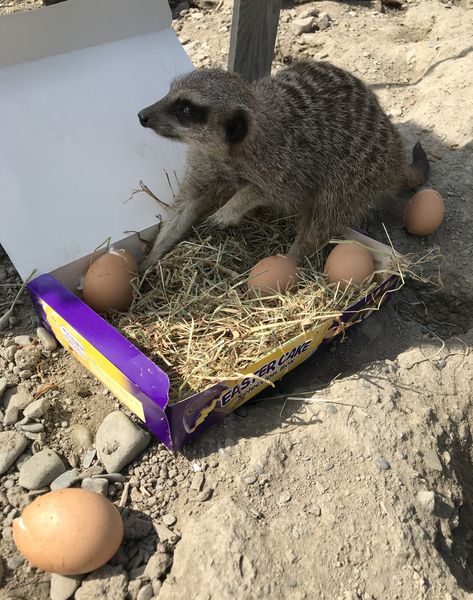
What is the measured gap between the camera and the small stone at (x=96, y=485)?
1.50 metres

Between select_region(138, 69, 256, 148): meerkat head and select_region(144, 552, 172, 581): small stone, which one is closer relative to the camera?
select_region(144, 552, 172, 581): small stone

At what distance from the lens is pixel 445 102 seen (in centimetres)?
301

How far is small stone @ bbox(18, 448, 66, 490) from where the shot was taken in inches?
59.7

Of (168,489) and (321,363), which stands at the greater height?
(168,489)

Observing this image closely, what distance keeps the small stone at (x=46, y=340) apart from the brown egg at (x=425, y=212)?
5.18 feet

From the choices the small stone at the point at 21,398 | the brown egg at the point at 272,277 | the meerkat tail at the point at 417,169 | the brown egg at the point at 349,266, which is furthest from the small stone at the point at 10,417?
the meerkat tail at the point at 417,169

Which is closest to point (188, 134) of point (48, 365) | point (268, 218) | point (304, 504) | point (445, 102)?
point (268, 218)

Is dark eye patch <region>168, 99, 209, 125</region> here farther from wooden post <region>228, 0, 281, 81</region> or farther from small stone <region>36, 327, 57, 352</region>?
small stone <region>36, 327, 57, 352</region>

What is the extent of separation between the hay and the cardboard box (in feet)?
0.23

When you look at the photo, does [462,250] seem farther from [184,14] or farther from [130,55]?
[184,14]

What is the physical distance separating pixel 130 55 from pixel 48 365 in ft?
4.73

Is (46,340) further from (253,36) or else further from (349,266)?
(253,36)

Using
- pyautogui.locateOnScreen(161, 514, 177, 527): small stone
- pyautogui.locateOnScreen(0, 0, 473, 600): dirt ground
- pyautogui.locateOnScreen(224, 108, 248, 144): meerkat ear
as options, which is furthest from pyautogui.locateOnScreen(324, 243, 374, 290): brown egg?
pyautogui.locateOnScreen(161, 514, 177, 527): small stone

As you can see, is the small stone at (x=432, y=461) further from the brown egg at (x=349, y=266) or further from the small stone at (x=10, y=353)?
the small stone at (x=10, y=353)
